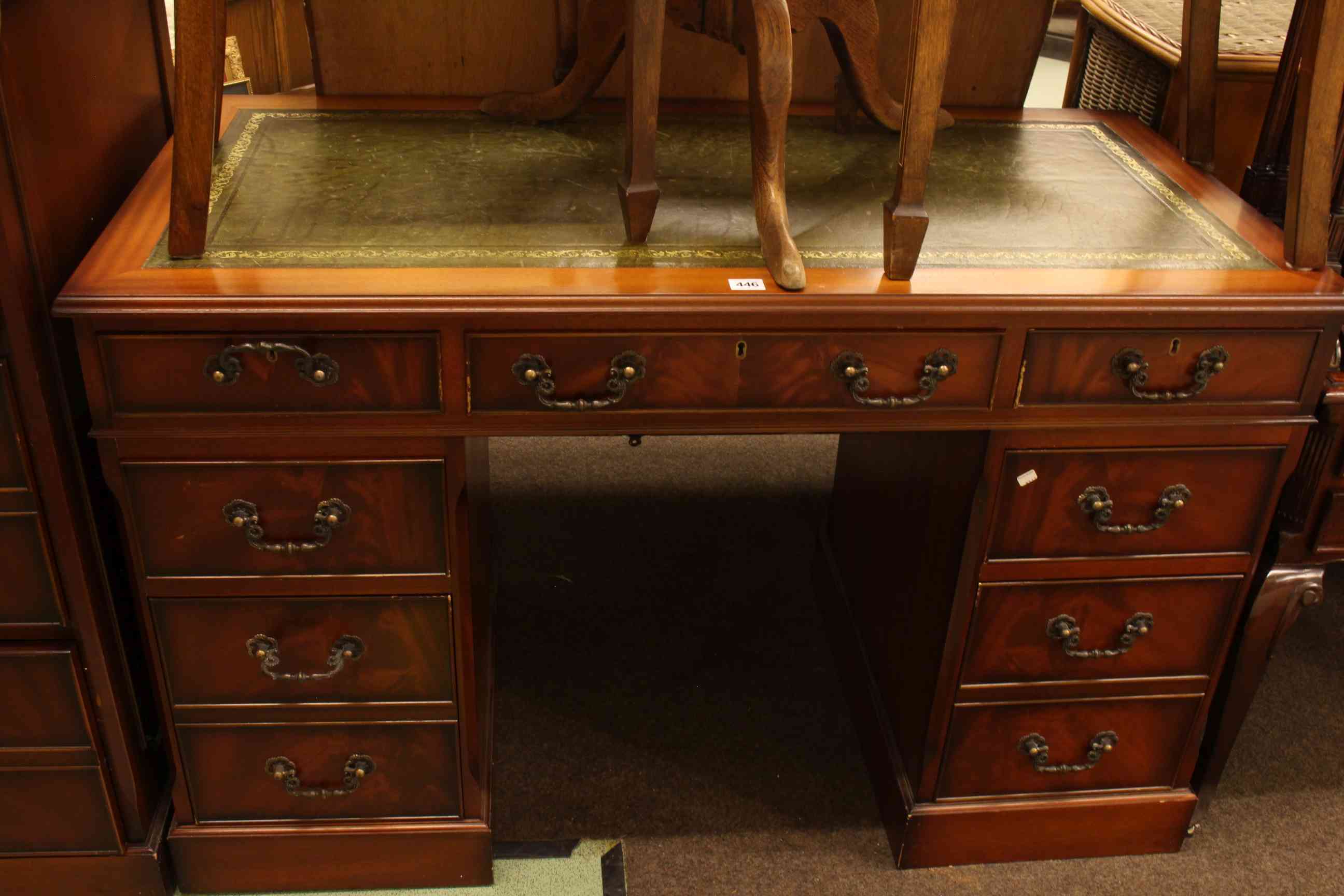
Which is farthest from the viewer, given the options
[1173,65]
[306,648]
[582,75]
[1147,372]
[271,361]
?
[1173,65]

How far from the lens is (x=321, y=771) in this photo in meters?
1.56

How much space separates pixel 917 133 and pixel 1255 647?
33.6 inches

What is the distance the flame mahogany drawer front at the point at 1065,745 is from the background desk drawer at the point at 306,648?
2.30 feet

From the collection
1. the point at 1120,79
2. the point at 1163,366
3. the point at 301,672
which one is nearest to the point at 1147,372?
the point at 1163,366

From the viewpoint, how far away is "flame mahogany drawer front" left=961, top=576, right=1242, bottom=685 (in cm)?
152

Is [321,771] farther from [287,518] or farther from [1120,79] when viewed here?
[1120,79]

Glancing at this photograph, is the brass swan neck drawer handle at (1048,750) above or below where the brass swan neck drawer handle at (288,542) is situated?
below

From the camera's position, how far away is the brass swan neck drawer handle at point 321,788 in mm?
1535

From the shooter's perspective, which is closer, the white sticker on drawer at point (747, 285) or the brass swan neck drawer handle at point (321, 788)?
the white sticker on drawer at point (747, 285)

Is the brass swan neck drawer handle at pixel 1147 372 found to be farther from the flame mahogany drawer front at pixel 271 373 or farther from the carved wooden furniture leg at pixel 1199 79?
the flame mahogany drawer front at pixel 271 373

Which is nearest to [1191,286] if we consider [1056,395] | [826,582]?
[1056,395]

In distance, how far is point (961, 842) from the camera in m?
1.71

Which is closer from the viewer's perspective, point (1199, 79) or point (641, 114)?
point (641, 114)

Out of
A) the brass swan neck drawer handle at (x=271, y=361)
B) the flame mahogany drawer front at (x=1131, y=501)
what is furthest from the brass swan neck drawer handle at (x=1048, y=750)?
the brass swan neck drawer handle at (x=271, y=361)
